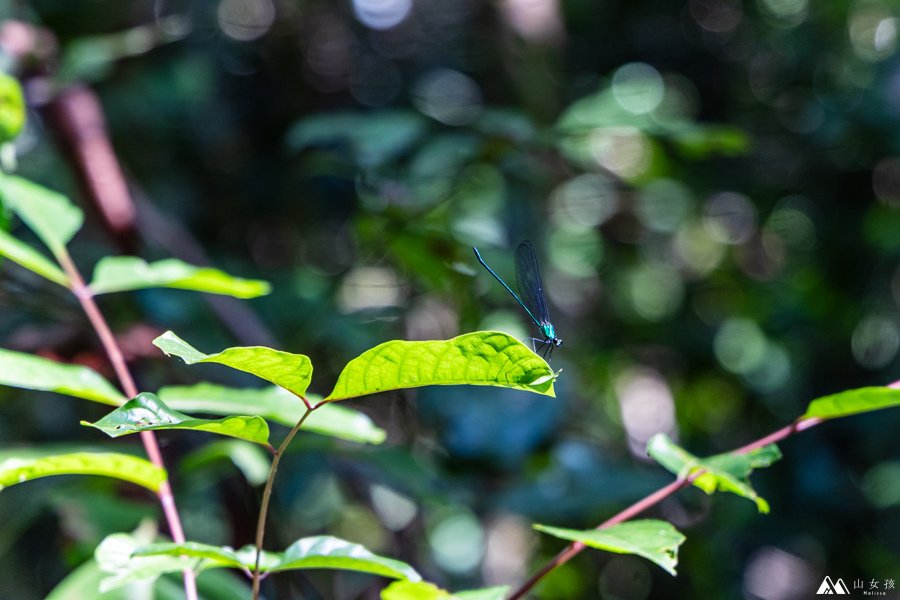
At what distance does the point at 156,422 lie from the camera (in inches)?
20.2

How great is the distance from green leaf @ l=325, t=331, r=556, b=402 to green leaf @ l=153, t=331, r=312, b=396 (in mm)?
28

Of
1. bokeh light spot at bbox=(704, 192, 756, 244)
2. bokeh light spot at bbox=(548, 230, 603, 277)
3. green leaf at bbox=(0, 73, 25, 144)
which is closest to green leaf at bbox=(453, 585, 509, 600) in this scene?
green leaf at bbox=(0, 73, 25, 144)

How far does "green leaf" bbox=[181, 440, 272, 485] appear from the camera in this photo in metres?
1.10

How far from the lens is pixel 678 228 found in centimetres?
Answer: 235

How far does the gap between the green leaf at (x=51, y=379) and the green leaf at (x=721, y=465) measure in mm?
495

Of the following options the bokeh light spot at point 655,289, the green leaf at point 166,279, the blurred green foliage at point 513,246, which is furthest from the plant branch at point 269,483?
the bokeh light spot at point 655,289

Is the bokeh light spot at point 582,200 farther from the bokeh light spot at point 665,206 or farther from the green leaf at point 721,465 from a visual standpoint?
the green leaf at point 721,465

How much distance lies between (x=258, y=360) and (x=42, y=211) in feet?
1.91

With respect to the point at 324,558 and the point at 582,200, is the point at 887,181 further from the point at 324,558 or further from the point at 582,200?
the point at 324,558

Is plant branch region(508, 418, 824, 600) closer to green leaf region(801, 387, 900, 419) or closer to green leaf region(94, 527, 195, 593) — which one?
green leaf region(801, 387, 900, 419)

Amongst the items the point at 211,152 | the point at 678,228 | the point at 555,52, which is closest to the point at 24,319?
the point at 211,152

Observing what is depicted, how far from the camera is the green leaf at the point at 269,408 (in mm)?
790

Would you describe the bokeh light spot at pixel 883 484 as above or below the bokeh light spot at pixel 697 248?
below

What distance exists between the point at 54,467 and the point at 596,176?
1723 millimetres
